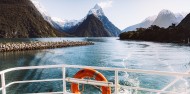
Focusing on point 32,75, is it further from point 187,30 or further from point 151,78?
point 187,30

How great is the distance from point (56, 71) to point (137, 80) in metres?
9.31

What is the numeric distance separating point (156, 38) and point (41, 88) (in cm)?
11860

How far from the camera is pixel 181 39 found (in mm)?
109625

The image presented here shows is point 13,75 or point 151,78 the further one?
point 13,75

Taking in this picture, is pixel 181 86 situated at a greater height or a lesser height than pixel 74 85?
lesser

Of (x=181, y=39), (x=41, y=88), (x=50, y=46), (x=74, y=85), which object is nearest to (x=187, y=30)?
(x=181, y=39)

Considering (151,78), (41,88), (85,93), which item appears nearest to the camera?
(85,93)

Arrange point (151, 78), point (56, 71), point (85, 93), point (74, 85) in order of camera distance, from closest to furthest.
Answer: point (74, 85) < point (85, 93) < point (151, 78) < point (56, 71)

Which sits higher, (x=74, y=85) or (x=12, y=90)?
(x=74, y=85)

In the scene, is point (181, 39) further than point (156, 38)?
No

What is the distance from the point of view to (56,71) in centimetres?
2788

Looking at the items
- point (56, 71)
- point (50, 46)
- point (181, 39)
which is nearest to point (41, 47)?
point (50, 46)

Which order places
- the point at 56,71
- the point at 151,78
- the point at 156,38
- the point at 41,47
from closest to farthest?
1. the point at 151,78
2. the point at 56,71
3. the point at 41,47
4. the point at 156,38

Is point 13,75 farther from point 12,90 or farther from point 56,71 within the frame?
→ point 12,90
